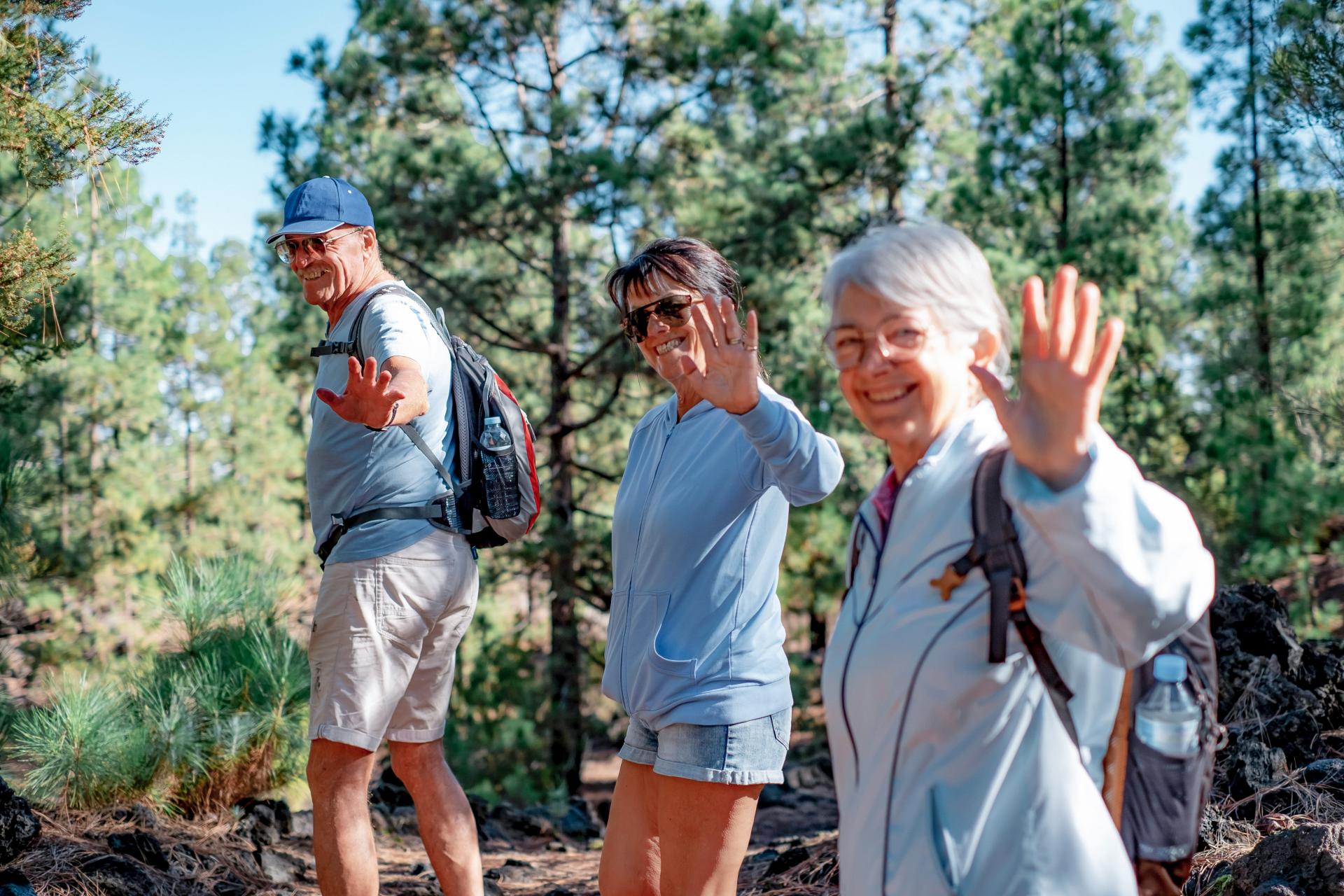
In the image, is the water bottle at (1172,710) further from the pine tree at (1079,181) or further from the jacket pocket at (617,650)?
the pine tree at (1079,181)

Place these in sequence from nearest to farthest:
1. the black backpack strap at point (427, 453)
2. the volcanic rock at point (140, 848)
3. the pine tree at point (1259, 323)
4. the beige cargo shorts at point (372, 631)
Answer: the beige cargo shorts at point (372, 631)
the black backpack strap at point (427, 453)
the volcanic rock at point (140, 848)
the pine tree at point (1259, 323)

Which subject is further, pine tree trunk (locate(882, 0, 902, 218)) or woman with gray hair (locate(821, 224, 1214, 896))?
pine tree trunk (locate(882, 0, 902, 218))

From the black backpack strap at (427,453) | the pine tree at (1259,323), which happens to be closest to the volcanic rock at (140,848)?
the black backpack strap at (427,453)

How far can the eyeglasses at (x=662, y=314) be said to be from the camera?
250 cm

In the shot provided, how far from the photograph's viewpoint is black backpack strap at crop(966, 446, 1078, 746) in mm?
1327

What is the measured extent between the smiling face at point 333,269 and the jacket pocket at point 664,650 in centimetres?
131

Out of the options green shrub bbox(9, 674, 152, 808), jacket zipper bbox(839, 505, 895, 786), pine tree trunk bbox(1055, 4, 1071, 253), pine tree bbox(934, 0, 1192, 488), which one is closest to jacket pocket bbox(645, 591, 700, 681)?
jacket zipper bbox(839, 505, 895, 786)

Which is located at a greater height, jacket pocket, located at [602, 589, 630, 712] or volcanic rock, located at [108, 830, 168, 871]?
jacket pocket, located at [602, 589, 630, 712]

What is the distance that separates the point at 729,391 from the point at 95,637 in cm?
1323

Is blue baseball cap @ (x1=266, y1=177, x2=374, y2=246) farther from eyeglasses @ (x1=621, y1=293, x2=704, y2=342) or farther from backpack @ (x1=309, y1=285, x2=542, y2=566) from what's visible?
eyeglasses @ (x1=621, y1=293, x2=704, y2=342)

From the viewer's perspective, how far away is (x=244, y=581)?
5.77 metres

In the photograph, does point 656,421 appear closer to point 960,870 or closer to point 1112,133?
point 960,870

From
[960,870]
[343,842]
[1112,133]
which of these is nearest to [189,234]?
[1112,133]

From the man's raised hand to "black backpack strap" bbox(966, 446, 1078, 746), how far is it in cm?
157
